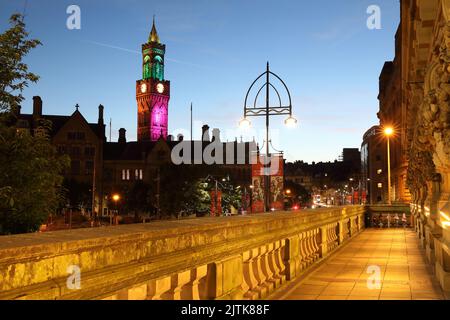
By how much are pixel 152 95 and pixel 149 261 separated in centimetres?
14650

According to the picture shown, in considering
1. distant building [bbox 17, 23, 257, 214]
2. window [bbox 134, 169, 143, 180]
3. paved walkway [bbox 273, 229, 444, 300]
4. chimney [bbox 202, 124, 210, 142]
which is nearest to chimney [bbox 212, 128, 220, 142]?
distant building [bbox 17, 23, 257, 214]

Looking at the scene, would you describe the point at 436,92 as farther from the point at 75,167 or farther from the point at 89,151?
the point at 75,167

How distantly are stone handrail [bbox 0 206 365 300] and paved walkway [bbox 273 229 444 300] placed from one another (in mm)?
824

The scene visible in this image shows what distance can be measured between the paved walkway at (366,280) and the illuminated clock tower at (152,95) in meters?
131

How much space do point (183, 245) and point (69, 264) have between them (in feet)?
6.08

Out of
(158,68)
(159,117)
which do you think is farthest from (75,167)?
(158,68)

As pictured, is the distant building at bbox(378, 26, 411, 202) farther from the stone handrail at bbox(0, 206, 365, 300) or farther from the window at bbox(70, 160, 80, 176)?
the stone handrail at bbox(0, 206, 365, 300)

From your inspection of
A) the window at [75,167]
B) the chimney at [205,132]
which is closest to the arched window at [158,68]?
the chimney at [205,132]

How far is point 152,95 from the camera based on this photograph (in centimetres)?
14838

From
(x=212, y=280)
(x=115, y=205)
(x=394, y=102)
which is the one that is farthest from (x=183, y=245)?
(x=394, y=102)

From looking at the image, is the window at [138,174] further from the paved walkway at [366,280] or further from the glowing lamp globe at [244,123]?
the paved walkway at [366,280]

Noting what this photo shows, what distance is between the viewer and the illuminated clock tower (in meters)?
146

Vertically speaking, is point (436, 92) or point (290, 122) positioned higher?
point (290, 122)
